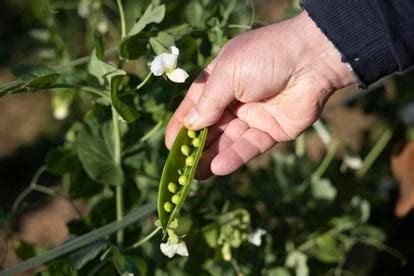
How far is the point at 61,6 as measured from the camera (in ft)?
6.49

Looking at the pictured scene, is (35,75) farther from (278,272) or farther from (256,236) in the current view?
(278,272)

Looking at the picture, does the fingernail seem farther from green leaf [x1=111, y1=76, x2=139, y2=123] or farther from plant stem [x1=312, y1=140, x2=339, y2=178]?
plant stem [x1=312, y1=140, x2=339, y2=178]

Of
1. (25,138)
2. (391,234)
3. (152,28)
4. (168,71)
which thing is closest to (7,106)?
(25,138)

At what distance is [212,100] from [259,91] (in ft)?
0.35

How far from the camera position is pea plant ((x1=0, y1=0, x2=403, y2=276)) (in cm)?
127

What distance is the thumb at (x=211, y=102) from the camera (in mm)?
1272

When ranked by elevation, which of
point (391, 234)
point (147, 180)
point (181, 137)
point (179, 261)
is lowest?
point (391, 234)

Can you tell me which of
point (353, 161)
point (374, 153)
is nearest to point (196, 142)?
point (353, 161)

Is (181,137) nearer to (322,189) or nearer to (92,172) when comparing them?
(92,172)

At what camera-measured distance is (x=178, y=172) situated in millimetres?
1260

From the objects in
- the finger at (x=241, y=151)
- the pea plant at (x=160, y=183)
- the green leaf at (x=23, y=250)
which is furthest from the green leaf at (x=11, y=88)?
the green leaf at (x=23, y=250)

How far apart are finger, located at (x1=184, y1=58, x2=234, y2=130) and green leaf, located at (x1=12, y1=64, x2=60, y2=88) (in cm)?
26

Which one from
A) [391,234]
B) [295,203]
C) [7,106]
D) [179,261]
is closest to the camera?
[179,261]

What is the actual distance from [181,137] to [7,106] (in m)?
2.53
